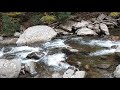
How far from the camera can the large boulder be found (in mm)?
6809

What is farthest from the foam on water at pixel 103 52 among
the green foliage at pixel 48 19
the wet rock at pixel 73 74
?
the green foliage at pixel 48 19

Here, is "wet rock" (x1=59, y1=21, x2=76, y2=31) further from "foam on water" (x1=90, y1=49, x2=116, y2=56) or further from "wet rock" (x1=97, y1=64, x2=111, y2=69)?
"wet rock" (x1=97, y1=64, x2=111, y2=69)

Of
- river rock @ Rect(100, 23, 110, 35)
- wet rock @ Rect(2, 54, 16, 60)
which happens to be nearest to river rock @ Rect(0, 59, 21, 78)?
wet rock @ Rect(2, 54, 16, 60)

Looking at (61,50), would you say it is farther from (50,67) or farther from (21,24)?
(21,24)

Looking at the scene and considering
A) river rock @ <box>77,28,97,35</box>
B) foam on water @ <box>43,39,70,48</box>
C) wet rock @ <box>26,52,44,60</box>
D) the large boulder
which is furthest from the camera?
river rock @ <box>77,28,97,35</box>

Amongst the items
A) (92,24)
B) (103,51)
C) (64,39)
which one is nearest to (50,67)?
(103,51)

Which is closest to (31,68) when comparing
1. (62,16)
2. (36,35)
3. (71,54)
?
(71,54)

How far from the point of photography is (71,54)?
559 cm

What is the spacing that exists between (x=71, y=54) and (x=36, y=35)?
1.71 metres

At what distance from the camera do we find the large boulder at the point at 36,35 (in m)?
6.81

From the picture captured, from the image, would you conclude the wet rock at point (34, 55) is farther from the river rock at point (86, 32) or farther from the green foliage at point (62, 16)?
the green foliage at point (62, 16)

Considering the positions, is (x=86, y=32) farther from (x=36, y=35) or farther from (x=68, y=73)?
(x=68, y=73)

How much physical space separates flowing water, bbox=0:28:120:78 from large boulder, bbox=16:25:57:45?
23cm
